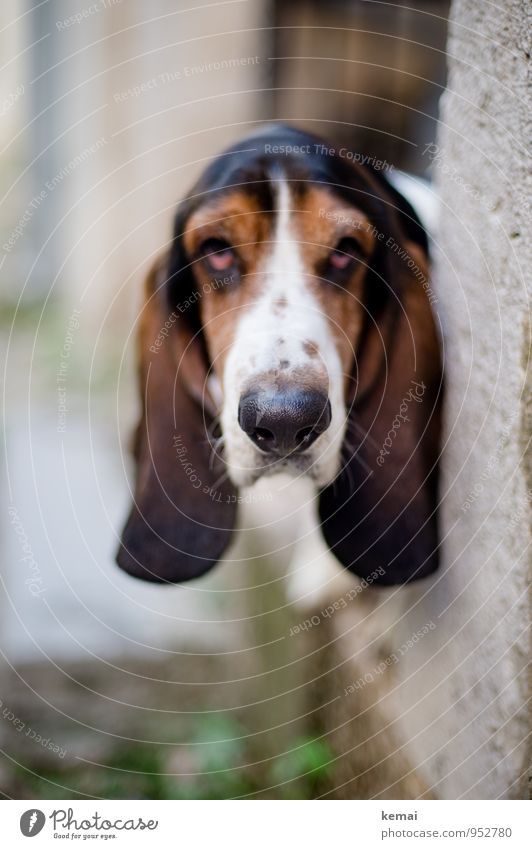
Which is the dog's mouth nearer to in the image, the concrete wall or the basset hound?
the basset hound

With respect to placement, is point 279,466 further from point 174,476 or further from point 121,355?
point 121,355

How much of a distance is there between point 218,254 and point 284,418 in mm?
178

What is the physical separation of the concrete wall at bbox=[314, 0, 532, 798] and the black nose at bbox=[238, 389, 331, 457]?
0.57 ft

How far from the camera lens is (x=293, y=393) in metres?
0.69

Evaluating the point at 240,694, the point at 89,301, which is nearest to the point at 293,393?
the point at 89,301

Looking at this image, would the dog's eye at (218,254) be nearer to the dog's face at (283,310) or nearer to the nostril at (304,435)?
the dog's face at (283,310)

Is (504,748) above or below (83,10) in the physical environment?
below

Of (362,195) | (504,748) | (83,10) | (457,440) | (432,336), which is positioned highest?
(83,10)

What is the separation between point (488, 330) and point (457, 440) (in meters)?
0.12

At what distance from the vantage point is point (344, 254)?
0.74 metres

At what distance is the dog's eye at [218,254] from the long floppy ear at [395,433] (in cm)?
15

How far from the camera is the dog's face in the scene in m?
0.70

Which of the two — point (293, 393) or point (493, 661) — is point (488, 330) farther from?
point (493, 661)

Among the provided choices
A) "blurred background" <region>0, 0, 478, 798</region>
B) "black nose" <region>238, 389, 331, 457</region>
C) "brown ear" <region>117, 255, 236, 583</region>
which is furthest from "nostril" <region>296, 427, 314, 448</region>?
"blurred background" <region>0, 0, 478, 798</region>
